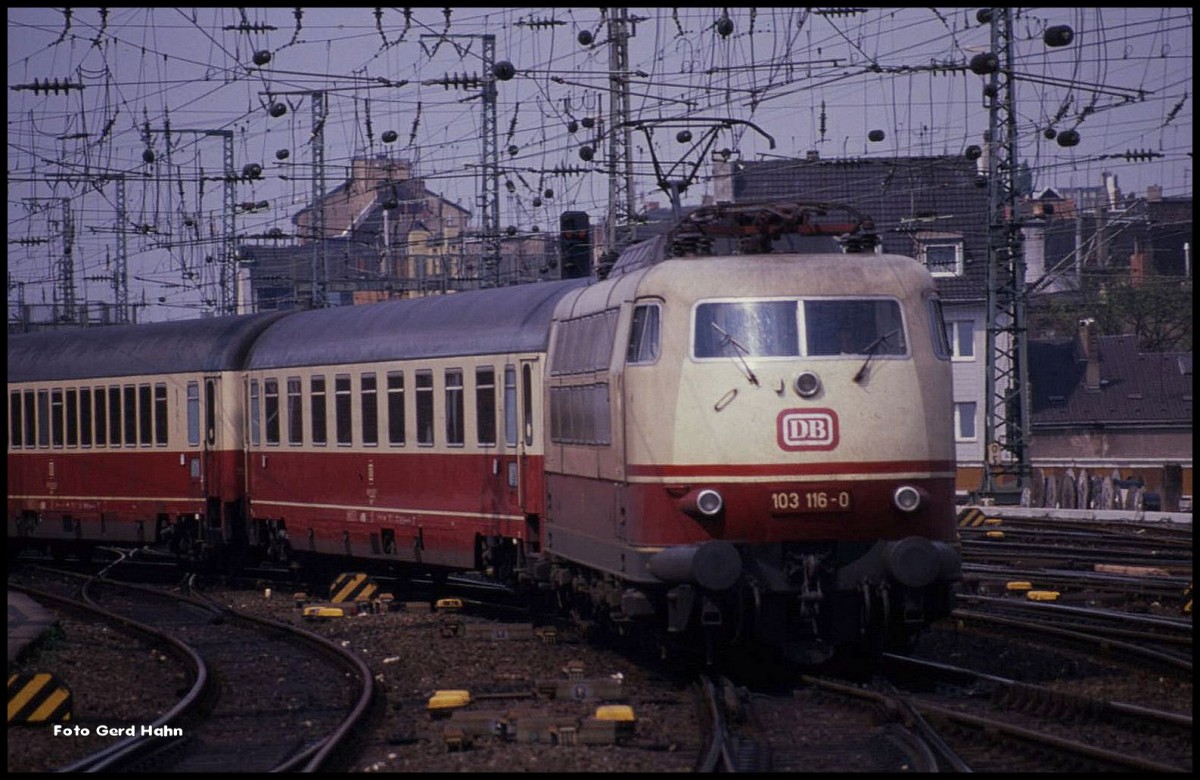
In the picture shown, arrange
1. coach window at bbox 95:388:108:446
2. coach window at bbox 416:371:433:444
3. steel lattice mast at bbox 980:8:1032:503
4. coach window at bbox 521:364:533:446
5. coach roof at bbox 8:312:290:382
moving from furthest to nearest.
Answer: steel lattice mast at bbox 980:8:1032:503 < coach window at bbox 95:388:108:446 < coach roof at bbox 8:312:290:382 < coach window at bbox 416:371:433:444 < coach window at bbox 521:364:533:446

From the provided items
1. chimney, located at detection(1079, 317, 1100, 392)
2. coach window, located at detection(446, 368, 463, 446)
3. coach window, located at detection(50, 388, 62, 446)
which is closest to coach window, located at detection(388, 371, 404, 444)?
coach window, located at detection(446, 368, 463, 446)

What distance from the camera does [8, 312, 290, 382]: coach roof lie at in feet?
88.8

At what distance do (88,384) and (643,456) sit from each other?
57.8 ft

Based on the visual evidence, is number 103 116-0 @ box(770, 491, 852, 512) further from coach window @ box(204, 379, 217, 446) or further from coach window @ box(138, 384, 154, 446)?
coach window @ box(138, 384, 154, 446)

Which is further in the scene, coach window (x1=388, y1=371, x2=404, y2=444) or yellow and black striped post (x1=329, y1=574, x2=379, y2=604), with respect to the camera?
yellow and black striped post (x1=329, y1=574, x2=379, y2=604)

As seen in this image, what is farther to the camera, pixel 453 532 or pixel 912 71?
pixel 912 71

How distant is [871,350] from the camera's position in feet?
45.3

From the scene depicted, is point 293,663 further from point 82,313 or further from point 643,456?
point 82,313

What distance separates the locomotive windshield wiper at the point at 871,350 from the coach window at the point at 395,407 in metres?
9.74

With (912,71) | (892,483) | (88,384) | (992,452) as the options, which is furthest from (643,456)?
(992,452)

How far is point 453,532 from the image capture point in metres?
21.3

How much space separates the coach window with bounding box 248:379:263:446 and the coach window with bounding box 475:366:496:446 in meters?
6.27

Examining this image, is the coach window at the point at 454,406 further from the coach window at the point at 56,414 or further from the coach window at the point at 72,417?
the coach window at the point at 56,414

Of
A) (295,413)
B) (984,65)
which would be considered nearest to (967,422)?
(984,65)
